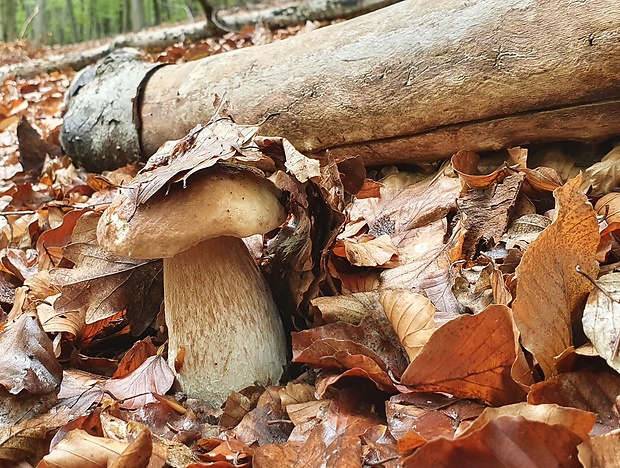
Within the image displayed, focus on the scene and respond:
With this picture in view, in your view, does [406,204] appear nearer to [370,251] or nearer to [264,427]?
[370,251]

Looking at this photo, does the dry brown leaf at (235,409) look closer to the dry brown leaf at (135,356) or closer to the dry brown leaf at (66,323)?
the dry brown leaf at (135,356)

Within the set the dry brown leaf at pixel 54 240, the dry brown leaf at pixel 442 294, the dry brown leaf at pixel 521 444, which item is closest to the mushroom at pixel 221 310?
the dry brown leaf at pixel 442 294

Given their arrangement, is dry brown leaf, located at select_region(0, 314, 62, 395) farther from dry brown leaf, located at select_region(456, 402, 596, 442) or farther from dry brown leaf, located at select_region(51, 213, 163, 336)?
dry brown leaf, located at select_region(456, 402, 596, 442)

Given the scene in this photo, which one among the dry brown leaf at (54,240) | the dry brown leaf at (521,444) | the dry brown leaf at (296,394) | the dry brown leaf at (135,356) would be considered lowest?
the dry brown leaf at (135,356)

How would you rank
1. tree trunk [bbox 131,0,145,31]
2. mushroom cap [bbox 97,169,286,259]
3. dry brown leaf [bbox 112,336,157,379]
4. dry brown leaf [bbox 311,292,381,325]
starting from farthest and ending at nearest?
tree trunk [bbox 131,0,145,31] → dry brown leaf [bbox 112,336,157,379] → dry brown leaf [bbox 311,292,381,325] → mushroom cap [bbox 97,169,286,259]

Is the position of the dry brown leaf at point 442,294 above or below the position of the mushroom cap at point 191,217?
below

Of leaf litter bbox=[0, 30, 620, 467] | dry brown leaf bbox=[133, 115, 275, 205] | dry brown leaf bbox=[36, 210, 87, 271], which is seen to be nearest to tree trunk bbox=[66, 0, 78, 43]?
dry brown leaf bbox=[36, 210, 87, 271]

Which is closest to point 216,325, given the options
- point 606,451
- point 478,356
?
point 478,356
